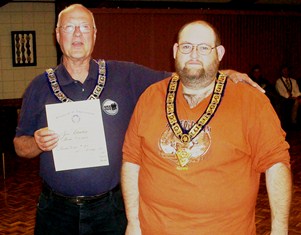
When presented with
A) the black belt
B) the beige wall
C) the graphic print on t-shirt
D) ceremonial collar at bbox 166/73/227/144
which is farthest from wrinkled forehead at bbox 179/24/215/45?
the beige wall

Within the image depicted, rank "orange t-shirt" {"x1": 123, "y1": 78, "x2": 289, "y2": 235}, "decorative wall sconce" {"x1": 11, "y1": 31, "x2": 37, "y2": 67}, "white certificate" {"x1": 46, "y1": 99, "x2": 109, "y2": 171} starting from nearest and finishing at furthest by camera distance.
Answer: "orange t-shirt" {"x1": 123, "y1": 78, "x2": 289, "y2": 235} → "white certificate" {"x1": 46, "y1": 99, "x2": 109, "y2": 171} → "decorative wall sconce" {"x1": 11, "y1": 31, "x2": 37, "y2": 67}

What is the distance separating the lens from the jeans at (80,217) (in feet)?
8.37

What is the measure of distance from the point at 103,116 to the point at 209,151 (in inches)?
27.4

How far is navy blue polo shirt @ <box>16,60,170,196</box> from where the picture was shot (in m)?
2.54

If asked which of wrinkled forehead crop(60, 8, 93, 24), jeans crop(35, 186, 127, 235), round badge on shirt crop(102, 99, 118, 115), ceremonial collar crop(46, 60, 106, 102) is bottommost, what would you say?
jeans crop(35, 186, 127, 235)

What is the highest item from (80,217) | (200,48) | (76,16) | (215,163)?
(76,16)

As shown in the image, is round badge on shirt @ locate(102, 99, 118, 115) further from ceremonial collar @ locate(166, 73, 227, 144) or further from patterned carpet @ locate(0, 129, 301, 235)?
patterned carpet @ locate(0, 129, 301, 235)

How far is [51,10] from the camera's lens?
33.8ft

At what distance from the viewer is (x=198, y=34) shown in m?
2.16

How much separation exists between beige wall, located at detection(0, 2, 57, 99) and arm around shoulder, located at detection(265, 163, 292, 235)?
8766mm

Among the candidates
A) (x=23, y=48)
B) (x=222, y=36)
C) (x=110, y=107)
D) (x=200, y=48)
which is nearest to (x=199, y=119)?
(x=200, y=48)

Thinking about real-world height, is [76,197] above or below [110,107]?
below

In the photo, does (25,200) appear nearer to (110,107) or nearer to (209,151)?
(110,107)

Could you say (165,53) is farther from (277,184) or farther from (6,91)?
(277,184)
